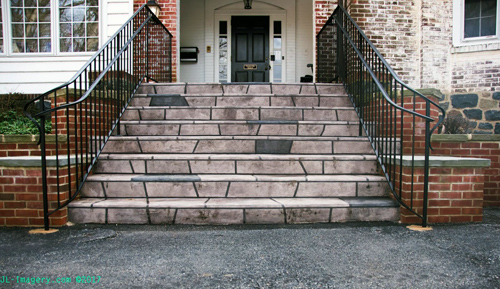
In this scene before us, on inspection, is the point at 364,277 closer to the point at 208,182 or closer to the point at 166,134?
the point at 208,182

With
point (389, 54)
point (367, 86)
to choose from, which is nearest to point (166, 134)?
point (367, 86)

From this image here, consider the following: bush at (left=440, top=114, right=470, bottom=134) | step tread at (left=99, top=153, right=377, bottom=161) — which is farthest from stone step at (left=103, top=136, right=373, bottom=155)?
bush at (left=440, top=114, right=470, bottom=134)

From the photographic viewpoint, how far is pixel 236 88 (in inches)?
177

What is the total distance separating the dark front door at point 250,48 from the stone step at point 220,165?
508 cm

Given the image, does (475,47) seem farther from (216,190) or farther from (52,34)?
(52,34)

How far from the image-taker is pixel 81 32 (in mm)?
6164

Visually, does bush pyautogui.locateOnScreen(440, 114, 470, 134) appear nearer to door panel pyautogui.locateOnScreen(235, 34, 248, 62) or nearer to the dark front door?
the dark front door

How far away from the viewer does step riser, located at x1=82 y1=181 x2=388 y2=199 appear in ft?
9.87

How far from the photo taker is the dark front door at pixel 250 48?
8023mm

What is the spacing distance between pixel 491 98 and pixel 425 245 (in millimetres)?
4399

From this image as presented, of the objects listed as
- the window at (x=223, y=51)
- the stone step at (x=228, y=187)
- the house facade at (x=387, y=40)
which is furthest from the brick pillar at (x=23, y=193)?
the window at (x=223, y=51)

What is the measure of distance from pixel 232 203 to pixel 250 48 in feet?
19.5

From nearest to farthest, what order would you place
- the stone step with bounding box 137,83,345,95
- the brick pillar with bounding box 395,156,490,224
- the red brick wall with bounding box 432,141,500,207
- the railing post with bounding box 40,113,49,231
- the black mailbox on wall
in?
the railing post with bounding box 40,113,49,231
the brick pillar with bounding box 395,156,490,224
the red brick wall with bounding box 432,141,500,207
the stone step with bounding box 137,83,345,95
the black mailbox on wall

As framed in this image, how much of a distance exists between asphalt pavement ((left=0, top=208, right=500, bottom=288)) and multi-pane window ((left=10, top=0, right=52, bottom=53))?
474cm
